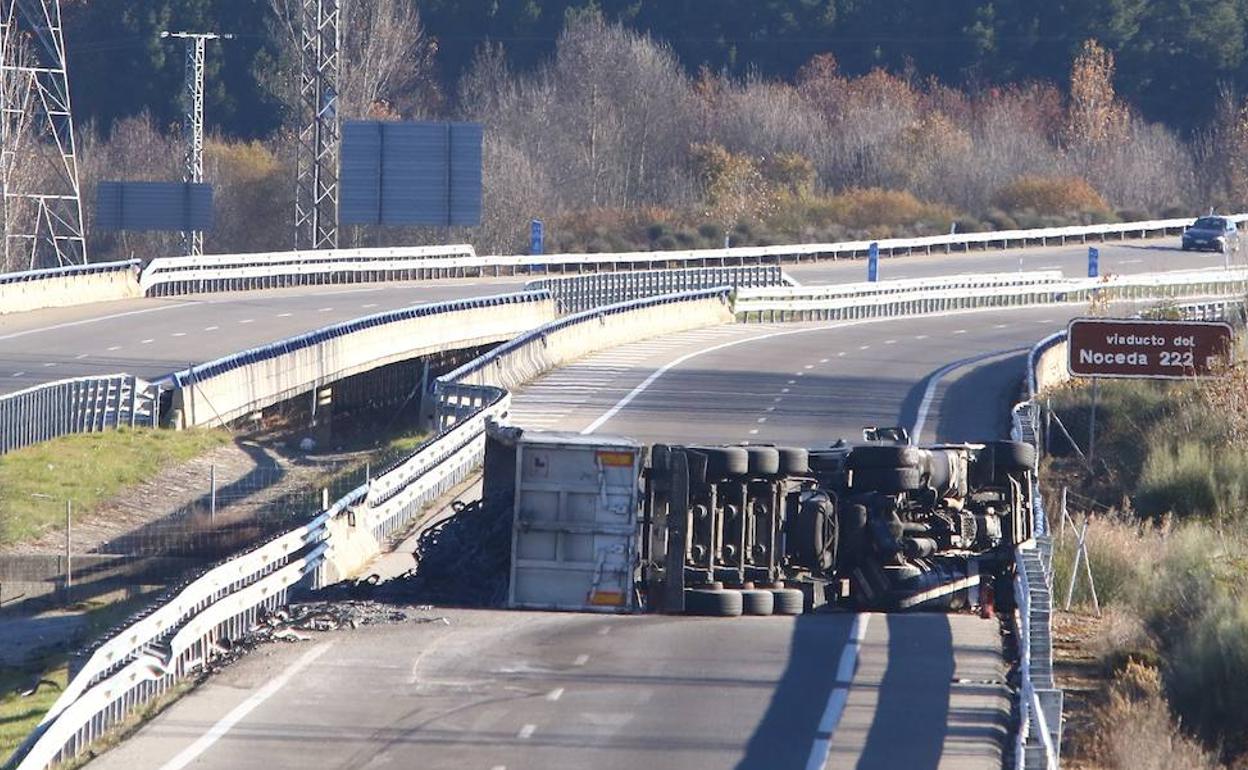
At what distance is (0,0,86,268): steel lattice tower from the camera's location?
57281 mm

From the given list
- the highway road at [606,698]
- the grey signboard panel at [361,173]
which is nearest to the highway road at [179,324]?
the grey signboard panel at [361,173]

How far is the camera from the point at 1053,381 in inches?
1641

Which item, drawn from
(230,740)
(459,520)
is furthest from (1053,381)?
(230,740)

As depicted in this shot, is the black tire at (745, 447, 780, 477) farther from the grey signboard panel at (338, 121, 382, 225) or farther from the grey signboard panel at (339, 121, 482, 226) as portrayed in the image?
the grey signboard panel at (338, 121, 382, 225)

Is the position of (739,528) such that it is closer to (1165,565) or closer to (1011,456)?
(1011,456)

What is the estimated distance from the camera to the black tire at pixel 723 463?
1970 centimetres

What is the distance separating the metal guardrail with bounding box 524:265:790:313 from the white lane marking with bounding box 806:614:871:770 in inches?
1239

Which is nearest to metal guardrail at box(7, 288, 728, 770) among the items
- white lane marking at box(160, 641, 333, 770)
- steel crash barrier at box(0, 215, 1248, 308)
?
white lane marking at box(160, 641, 333, 770)

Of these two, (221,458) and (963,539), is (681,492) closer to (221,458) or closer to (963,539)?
(963,539)

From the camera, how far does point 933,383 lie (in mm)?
39812

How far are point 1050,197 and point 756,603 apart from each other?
243 feet

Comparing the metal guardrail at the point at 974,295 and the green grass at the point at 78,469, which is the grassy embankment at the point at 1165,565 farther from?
the green grass at the point at 78,469

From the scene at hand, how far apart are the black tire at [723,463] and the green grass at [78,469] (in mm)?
10950

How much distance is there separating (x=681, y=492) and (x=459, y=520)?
8.05ft
